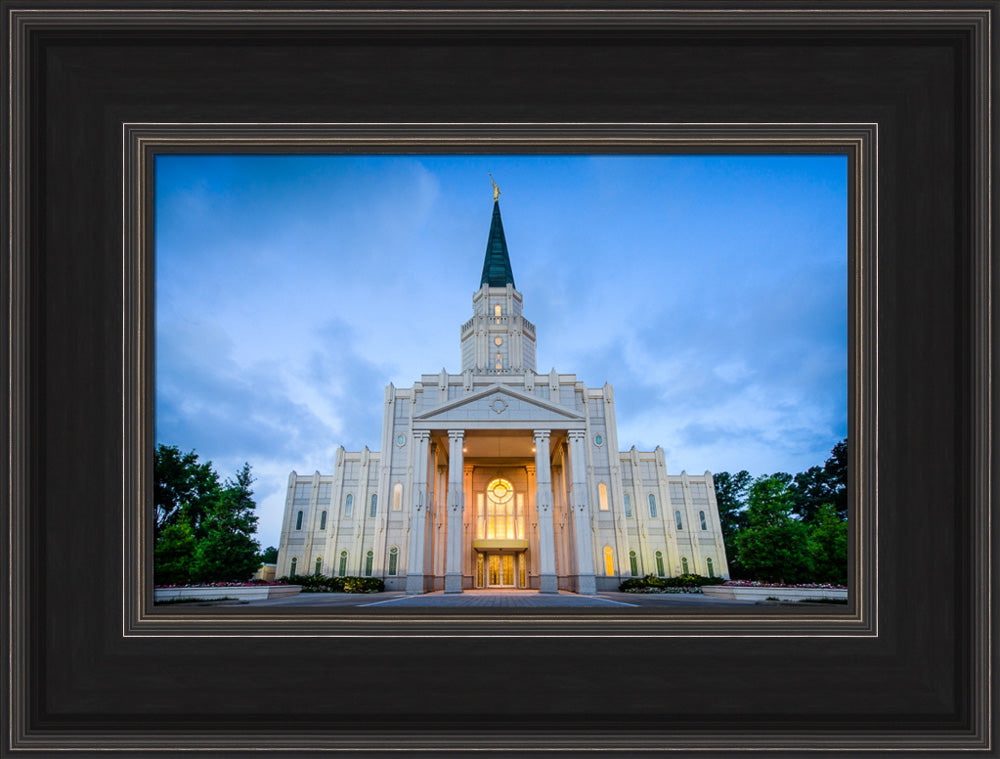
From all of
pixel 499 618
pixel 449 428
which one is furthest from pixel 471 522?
pixel 499 618

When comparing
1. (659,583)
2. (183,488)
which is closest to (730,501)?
(659,583)

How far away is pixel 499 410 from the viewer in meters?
33.8

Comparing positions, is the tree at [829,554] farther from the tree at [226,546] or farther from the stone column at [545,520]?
the tree at [226,546]

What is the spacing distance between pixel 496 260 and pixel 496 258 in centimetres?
18

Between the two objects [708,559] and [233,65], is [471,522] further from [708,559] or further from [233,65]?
[233,65]

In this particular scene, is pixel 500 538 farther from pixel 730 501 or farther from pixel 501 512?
pixel 730 501

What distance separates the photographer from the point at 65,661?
28.5 ft

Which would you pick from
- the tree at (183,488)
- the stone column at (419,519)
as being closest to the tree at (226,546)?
the tree at (183,488)

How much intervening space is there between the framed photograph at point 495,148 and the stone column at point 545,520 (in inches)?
893

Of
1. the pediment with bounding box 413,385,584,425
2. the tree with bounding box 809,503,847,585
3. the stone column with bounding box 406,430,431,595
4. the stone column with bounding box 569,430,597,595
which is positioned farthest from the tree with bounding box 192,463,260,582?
the tree with bounding box 809,503,847,585

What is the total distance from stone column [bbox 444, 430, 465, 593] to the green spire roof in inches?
1053

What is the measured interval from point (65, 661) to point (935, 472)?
1217cm

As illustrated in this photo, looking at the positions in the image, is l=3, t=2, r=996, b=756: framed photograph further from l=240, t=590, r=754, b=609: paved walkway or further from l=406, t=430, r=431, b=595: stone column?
l=406, t=430, r=431, b=595: stone column

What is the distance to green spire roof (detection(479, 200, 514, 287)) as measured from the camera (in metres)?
57.8
